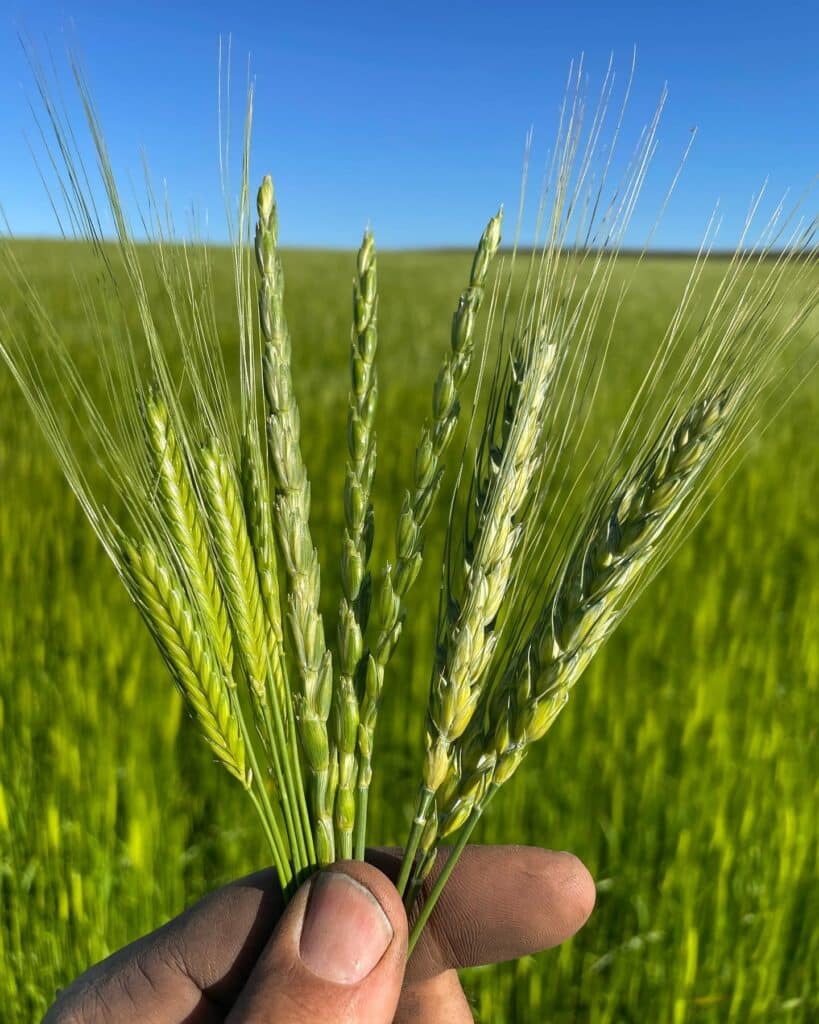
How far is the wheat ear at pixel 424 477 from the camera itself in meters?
0.68

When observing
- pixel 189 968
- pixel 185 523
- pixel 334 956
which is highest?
pixel 185 523

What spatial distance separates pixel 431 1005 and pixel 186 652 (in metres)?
0.74

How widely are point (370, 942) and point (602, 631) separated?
413 millimetres

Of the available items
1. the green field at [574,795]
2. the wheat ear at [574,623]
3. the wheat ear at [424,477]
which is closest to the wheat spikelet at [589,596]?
the wheat ear at [574,623]

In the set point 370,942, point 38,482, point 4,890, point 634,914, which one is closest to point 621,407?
point 38,482

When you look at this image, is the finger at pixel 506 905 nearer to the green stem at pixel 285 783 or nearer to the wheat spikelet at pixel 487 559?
the green stem at pixel 285 783

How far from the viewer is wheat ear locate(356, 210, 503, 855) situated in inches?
26.9

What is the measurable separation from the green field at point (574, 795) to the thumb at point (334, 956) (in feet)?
2.29

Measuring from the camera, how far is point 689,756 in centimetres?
182

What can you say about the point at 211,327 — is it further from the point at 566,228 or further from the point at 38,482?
the point at 38,482

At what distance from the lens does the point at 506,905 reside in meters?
1.03

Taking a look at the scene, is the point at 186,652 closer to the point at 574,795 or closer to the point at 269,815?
the point at 269,815

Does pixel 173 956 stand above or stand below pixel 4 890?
above

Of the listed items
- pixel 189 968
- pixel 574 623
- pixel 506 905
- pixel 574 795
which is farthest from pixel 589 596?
pixel 574 795
